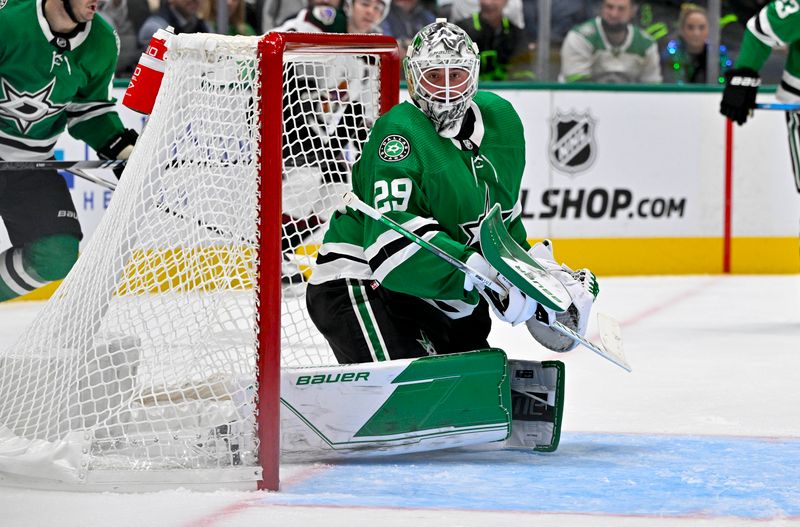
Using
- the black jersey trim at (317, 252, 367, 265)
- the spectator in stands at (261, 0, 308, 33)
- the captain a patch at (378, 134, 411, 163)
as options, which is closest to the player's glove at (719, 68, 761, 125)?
the spectator in stands at (261, 0, 308, 33)

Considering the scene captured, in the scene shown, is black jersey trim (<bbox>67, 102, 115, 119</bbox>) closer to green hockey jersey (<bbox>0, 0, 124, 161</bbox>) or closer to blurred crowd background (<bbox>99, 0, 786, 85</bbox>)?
green hockey jersey (<bbox>0, 0, 124, 161</bbox>)

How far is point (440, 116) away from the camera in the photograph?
2576 mm

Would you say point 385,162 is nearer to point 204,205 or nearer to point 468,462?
point 204,205

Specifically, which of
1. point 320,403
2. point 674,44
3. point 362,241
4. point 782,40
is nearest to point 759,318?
point 782,40

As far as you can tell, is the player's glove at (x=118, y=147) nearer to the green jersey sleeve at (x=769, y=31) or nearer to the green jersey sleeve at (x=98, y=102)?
the green jersey sleeve at (x=98, y=102)

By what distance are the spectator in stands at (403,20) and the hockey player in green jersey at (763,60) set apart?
1.51 m

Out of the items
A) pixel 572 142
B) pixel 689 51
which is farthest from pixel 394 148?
pixel 689 51

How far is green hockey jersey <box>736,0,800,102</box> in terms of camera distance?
4738 mm

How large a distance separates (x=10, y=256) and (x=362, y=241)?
1.37 metres

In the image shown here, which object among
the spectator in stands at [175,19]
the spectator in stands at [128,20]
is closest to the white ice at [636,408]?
the spectator in stands at [128,20]

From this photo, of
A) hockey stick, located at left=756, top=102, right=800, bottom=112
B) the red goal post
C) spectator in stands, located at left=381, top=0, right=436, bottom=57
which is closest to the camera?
the red goal post

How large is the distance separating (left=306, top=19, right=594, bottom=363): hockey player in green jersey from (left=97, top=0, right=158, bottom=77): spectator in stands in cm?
285

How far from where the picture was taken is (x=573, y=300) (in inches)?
99.9

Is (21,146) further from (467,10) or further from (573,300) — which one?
(467,10)
